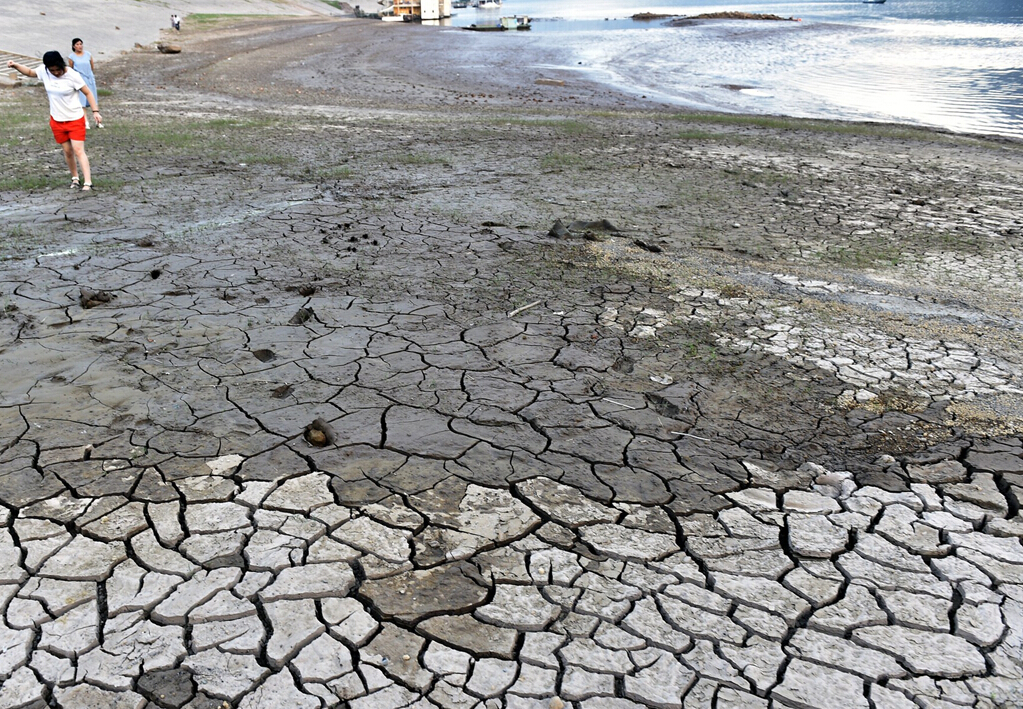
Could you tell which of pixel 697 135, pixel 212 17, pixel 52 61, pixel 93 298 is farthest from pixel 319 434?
pixel 212 17

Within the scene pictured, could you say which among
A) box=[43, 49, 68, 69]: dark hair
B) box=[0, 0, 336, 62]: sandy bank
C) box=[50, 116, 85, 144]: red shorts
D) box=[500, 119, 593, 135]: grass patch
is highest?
box=[0, 0, 336, 62]: sandy bank

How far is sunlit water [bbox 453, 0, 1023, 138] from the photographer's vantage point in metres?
18.3

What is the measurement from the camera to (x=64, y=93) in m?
8.02

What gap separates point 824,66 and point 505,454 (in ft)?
94.0

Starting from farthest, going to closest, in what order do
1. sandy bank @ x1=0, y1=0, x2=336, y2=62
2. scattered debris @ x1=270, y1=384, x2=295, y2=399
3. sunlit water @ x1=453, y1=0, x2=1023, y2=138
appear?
sandy bank @ x1=0, y1=0, x2=336, y2=62
sunlit water @ x1=453, y1=0, x2=1023, y2=138
scattered debris @ x1=270, y1=384, x2=295, y2=399

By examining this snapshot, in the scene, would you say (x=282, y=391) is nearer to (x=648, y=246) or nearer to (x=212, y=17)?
(x=648, y=246)

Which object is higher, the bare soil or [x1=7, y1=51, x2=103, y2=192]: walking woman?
[x1=7, y1=51, x2=103, y2=192]: walking woman

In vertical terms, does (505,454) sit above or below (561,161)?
below

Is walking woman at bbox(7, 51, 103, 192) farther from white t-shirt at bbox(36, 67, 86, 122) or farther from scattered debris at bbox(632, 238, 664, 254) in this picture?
scattered debris at bbox(632, 238, 664, 254)

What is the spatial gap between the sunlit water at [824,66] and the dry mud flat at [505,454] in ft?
37.9

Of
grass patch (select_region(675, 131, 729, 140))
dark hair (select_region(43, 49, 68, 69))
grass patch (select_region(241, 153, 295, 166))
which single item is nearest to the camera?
dark hair (select_region(43, 49, 68, 69))

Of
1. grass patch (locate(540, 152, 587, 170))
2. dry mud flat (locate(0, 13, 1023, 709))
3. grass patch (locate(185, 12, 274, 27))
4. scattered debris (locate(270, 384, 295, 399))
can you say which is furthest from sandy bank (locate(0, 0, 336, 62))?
scattered debris (locate(270, 384, 295, 399))

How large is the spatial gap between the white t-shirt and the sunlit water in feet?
45.6

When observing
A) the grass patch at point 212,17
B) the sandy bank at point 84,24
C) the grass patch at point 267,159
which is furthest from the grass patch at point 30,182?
the grass patch at point 212,17
